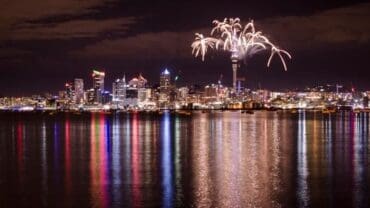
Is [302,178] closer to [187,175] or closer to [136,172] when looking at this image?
[187,175]

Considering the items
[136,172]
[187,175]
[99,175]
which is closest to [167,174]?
[187,175]

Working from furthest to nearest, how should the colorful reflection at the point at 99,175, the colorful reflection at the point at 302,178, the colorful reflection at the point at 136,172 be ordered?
the colorful reflection at the point at 136,172, the colorful reflection at the point at 99,175, the colorful reflection at the point at 302,178

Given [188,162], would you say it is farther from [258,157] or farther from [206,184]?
[206,184]

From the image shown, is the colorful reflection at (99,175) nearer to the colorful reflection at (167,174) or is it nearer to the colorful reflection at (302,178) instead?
the colorful reflection at (167,174)

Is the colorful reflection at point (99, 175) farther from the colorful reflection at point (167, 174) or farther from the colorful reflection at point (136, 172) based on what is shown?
the colorful reflection at point (167, 174)

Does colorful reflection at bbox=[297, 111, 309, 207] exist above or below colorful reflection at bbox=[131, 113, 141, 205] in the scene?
below

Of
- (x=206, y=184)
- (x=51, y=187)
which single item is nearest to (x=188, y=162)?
(x=206, y=184)

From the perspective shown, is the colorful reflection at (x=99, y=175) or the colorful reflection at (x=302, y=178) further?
the colorful reflection at (x=99, y=175)

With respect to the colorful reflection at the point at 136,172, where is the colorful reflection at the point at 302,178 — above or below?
below

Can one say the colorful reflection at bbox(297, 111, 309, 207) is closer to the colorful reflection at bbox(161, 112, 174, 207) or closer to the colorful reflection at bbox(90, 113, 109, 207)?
the colorful reflection at bbox(161, 112, 174, 207)

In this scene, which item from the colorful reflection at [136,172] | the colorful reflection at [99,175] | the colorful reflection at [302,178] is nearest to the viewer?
the colorful reflection at [302,178]

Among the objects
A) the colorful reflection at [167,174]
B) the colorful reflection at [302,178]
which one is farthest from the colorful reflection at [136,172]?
the colorful reflection at [302,178]

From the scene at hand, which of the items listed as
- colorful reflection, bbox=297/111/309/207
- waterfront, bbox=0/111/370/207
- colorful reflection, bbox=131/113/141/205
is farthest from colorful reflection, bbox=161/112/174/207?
colorful reflection, bbox=297/111/309/207
